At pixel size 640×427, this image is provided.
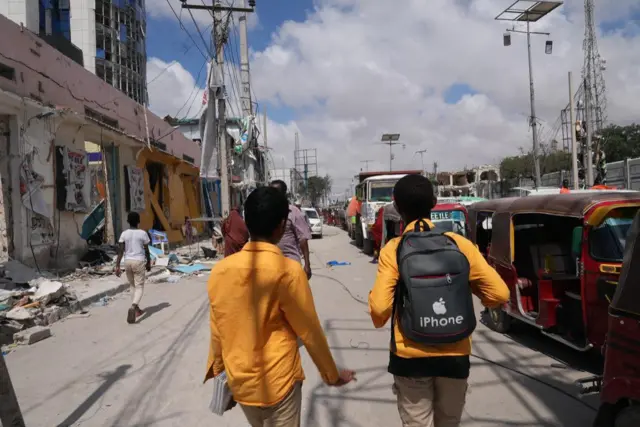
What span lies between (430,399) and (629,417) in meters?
1.22

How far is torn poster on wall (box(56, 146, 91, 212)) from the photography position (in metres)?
11.4


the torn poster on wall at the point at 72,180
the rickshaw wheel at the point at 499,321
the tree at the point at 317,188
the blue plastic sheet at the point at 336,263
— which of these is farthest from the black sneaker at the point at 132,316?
the tree at the point at 317,188

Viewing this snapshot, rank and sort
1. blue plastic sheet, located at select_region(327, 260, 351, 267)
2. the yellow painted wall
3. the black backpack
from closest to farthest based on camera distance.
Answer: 1. the black backpack
2. blue plastic sheet, located at select_region(327, 260, 351, 267)
3. the yellow painted wall

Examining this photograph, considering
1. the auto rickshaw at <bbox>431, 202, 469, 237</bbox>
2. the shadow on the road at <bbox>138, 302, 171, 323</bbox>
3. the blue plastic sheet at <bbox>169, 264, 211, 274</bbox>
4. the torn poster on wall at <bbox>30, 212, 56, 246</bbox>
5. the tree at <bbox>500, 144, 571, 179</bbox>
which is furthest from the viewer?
the tree at <bbox>500, 144, 571, 179</bbox>

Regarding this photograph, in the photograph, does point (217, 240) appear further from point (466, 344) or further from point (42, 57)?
point (466, 344)

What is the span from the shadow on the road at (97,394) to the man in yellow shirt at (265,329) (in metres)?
2.70

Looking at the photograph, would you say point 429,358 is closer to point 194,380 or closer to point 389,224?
point 194,380

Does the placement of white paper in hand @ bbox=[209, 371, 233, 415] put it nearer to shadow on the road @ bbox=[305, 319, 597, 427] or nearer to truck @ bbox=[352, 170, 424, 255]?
shadow on the road @ bbox=[305, 319, 597, 427]

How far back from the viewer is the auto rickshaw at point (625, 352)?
8.69ft

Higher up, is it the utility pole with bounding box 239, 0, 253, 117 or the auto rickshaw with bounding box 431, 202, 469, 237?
the utility pole with bounding box 239, 0, 253, 117

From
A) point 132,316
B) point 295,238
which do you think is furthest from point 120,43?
point 295,238

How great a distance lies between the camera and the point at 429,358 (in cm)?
226

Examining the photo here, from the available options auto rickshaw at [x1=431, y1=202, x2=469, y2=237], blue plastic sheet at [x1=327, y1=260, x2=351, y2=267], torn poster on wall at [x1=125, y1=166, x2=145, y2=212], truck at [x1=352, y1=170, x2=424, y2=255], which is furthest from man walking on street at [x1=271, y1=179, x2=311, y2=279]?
torn poster on wall at [x1=125, y1=166, x2=145, y2=212]

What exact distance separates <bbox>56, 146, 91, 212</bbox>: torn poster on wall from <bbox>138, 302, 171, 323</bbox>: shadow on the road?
440cm
